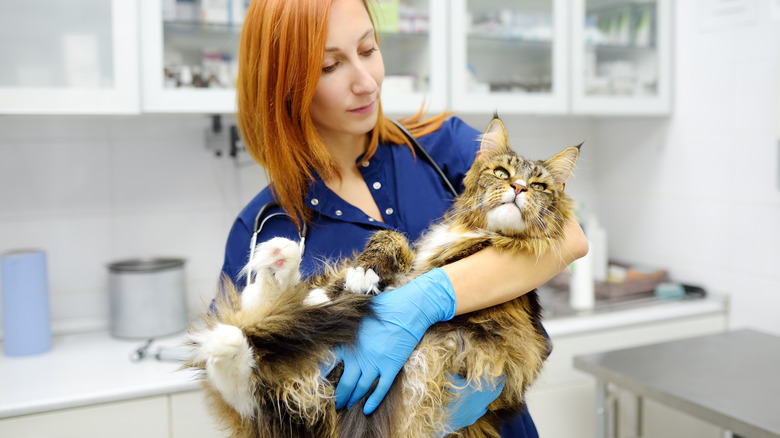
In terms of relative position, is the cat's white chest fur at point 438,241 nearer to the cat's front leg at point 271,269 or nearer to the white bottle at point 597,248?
the cat's front leg at point 271,269

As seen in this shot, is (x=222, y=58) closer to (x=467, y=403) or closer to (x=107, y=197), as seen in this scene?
(x=107, y=197)

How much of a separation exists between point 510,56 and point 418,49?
468mm

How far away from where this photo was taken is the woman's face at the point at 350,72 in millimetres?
1247

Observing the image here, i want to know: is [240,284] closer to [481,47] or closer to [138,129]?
[138,129]

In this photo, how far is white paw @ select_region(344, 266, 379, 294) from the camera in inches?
43.3

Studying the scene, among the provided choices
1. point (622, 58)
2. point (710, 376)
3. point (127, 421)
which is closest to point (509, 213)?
point (710, 376)

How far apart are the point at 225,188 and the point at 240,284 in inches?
52.4

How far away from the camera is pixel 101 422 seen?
1.80 m

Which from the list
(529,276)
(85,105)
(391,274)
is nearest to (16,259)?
(85,105)

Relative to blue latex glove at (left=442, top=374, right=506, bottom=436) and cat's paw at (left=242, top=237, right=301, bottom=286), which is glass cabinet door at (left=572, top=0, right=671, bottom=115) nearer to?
blue latex glove at (left=442, top=374, right=506, bottom=436)

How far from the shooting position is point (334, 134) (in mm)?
1440

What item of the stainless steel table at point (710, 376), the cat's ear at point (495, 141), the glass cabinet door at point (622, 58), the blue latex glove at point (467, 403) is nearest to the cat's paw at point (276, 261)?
the blue latex glove at point (467, 403)

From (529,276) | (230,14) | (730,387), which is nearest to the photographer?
(529,276)

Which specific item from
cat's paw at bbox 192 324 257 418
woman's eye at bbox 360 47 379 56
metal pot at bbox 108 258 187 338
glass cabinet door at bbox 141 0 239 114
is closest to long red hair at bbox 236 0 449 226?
woman's eye at bbox 360 47 379 56
